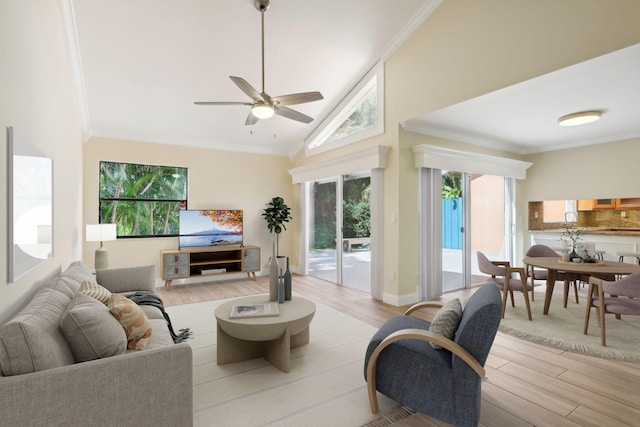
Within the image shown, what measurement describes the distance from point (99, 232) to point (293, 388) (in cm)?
365

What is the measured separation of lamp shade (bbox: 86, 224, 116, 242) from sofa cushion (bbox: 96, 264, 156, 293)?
1159 mm

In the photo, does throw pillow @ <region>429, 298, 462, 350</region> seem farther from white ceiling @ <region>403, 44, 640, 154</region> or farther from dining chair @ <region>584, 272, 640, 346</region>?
white ceiling @ <region>403, 44, 640, 154</region>

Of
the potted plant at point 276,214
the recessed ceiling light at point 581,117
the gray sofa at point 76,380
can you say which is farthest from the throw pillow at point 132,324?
the recessed ceiling light at point 581,117

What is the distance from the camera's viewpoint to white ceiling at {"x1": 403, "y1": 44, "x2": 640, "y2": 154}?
2.85 meters

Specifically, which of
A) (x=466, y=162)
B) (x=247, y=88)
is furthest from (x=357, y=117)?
(x=247, y=88)

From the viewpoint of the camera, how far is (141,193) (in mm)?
5438

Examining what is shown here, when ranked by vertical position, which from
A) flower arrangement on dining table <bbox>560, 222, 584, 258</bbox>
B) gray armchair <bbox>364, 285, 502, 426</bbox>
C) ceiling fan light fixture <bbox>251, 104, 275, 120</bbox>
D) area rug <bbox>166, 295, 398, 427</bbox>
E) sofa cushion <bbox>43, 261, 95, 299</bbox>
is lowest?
area rug <bbox>166, 295, 398, 427</bbox>

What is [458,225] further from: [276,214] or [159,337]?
[159,337]

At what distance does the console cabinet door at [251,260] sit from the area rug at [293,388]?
267 cm

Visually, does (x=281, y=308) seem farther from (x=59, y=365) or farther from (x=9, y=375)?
(x=9, y=375)

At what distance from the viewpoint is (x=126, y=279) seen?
3.37 metres

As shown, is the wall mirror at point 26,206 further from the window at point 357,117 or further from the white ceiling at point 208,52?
the window at point 357,117

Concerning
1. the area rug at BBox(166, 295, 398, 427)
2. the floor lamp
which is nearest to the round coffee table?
the area rug at BBox(166, 295, 398, 427)

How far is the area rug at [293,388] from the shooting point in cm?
196
